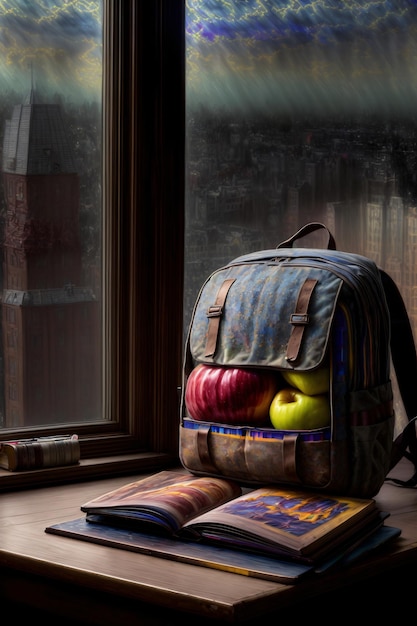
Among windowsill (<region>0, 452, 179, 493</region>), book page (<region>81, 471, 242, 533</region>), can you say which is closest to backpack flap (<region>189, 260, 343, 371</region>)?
book page (<region>81, 471, 242, 533</region>)

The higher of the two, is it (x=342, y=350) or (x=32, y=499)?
(x=342, y=350)

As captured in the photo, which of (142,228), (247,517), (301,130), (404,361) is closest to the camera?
(247,517)

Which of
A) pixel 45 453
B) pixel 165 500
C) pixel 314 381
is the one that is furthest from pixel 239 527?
pixel 45 453

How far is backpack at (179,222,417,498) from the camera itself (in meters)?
1.38

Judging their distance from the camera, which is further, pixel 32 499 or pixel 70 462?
pixel 70 462

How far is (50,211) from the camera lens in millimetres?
1710

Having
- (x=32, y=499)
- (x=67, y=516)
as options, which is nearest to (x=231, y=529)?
(x=67, y=516)

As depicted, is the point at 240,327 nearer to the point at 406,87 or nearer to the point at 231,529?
the point at 231,529

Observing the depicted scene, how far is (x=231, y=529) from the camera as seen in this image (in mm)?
1241

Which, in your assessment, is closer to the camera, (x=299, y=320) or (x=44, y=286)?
(x=299, y=320)

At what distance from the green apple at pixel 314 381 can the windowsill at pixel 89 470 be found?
45 centimetres

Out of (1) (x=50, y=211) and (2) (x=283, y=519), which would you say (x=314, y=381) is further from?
(1) (x=50, y=211)

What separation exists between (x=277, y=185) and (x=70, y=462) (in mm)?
669

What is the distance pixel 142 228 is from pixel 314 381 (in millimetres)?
525
